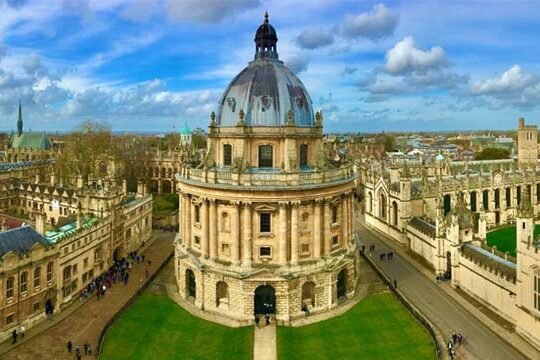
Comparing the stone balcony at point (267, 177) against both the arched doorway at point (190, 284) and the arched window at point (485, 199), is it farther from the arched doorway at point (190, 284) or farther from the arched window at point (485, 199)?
the arched window at point (485, 199)

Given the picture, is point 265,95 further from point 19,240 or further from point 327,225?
point 19,240

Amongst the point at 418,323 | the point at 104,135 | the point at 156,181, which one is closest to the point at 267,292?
the point at 418,323

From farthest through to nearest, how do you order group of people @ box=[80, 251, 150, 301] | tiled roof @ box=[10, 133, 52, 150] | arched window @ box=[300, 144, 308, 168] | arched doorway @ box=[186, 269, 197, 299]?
tiled roof @ box=[10, 133, 52, 150]
group of people @ box=[80, 251, 150, 301]
arched doorway @ box=[186, 269, 197, 299]
arched window @ box=[300, 144, 308, 168]

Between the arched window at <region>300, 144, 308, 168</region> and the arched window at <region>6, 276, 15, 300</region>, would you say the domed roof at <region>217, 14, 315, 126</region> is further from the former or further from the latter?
the arched window at <region>6, 276, 15, 300</region>

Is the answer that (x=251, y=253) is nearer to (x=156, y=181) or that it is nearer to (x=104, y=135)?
(x=104, y=135)

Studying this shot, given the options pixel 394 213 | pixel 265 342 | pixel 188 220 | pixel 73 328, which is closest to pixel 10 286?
pixel 73 328

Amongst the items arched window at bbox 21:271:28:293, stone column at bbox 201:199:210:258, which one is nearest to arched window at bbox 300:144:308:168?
stone column at bbox 201:199:210:258
